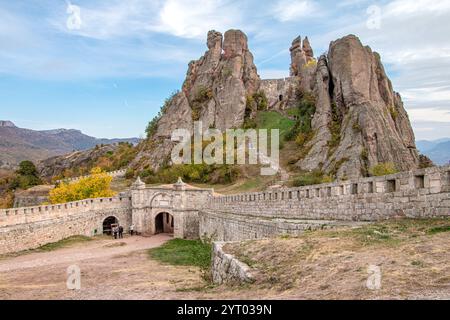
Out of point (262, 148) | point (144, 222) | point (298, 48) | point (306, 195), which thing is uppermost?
point (298, 48)

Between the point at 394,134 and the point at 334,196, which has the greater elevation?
the point at 394,134

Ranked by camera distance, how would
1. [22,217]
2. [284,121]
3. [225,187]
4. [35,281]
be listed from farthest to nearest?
[284,121]
[225,187]
[22,217]
[35,281]

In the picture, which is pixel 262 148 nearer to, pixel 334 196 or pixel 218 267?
pixel 334 196

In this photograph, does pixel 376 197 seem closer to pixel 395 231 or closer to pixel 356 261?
pixel 395 231

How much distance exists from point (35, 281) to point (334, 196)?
357 inches

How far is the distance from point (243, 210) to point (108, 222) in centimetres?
1810

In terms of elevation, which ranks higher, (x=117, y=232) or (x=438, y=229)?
(x=438, y=229)

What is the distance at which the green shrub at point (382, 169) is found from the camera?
139 ft

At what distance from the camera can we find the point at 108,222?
38625 millimetres

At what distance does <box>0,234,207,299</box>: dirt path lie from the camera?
951cm

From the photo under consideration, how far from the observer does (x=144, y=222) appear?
36688mm

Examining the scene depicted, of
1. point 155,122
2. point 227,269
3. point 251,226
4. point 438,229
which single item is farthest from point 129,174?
point 438,229

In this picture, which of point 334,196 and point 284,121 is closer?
point 334,196
